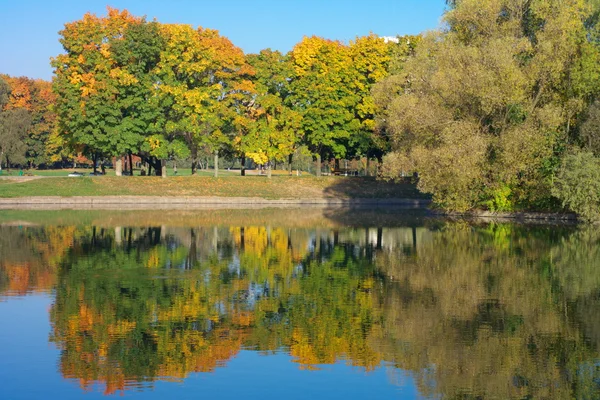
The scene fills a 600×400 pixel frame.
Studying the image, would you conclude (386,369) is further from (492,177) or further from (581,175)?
(492,177)

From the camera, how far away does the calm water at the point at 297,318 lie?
14773 millimetres

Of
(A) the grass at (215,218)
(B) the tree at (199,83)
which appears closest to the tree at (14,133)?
(B) the tree at (199,83)

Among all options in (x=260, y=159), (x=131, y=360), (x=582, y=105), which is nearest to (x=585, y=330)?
(x=131, y=360)

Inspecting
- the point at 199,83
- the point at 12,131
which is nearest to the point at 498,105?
the point at 199,83

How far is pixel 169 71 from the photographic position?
82938 mm

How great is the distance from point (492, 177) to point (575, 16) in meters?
12.7

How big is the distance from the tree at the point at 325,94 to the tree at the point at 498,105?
27.6 metres

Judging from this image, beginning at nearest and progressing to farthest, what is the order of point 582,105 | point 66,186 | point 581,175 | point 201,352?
point 201,352
point 581,175
point 582,105
point 66,186

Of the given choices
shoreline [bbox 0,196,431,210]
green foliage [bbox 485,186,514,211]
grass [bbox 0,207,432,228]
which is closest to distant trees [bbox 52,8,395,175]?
shoreline [bbox 0,196,431,210]

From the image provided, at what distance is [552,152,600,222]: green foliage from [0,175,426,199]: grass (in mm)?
29715

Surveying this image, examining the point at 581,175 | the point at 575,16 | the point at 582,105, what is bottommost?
the point at 581,175

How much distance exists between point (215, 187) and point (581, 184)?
39756mm

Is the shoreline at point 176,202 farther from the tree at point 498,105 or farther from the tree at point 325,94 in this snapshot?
the tree at point 498,105

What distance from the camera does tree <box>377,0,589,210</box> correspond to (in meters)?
53.7
